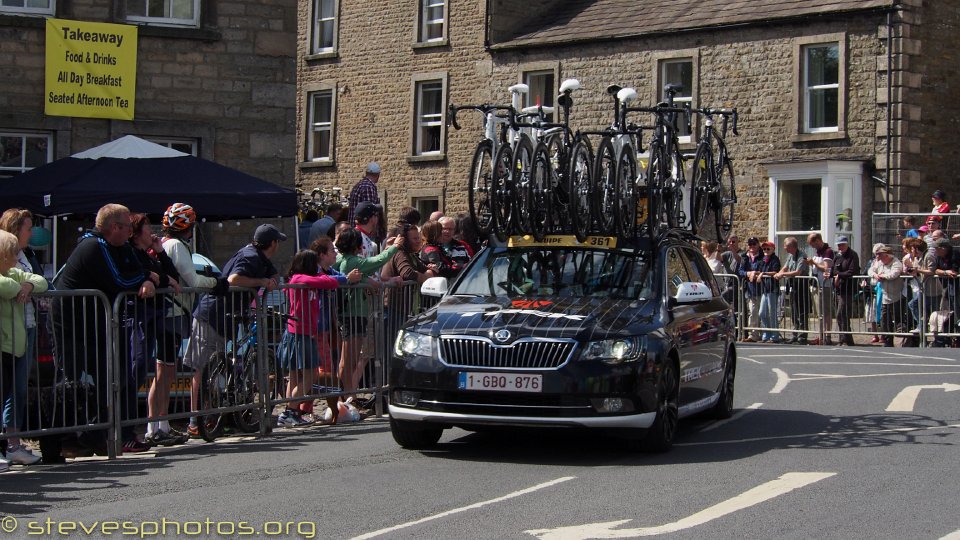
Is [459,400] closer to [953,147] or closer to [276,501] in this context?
[276,501]

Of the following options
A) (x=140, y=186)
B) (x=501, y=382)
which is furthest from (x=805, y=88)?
(x=501, y=382)

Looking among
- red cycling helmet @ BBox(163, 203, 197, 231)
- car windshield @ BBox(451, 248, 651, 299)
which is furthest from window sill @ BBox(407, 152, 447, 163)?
car windshield @ BBox(451, 248, 651, 299)

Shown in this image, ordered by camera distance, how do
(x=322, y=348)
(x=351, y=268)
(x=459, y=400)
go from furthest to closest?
(x=351, y=268), (x=322, y=348), (x=459, y=400)

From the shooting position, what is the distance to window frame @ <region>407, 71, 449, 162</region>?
134 ft

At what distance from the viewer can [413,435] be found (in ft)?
37.0

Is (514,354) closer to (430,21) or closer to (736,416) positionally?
(736,416)

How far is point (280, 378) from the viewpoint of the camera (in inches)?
513

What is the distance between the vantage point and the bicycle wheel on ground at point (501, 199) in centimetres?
1281

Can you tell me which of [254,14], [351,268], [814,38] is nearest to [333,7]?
[814,38]

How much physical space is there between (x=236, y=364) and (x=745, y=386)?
663 cm

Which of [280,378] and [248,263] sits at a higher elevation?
[248,263]

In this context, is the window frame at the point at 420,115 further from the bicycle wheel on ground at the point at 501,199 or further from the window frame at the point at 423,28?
the bicycle wheel on ground at the point at 501,199

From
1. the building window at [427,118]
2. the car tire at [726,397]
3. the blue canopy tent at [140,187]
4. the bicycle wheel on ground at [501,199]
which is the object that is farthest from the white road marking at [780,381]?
the building window at [427,118]

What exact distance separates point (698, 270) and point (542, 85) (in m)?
26.1
